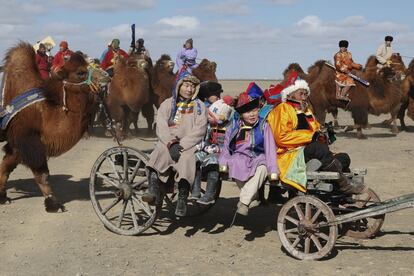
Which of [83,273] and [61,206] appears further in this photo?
[61,206]

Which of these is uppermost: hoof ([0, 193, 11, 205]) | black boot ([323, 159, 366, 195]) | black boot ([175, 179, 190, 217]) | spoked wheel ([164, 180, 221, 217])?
black boot ([323, 159, 366, 195])

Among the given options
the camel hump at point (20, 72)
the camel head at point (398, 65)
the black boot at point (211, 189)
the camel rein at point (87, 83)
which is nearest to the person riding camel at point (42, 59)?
the camel hump at point (20, 72)

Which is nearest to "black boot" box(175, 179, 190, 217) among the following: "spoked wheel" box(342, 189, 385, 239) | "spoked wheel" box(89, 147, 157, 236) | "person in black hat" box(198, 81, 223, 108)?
"spoked wheel" box(89, 147, 157, 236)

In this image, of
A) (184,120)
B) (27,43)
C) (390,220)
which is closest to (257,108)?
(184,120)

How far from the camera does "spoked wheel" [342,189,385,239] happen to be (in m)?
6.05

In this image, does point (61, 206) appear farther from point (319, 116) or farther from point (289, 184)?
point (319, 116)

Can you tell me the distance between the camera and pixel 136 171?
20.9 ft

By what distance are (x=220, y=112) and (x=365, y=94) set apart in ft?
28.7

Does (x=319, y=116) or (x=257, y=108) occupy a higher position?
(x=257, y=108)

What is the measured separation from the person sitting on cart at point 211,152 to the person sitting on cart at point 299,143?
0.71 m

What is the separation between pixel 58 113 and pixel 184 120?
6.71 ft

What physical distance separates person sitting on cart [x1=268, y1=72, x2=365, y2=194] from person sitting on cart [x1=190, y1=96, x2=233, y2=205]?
71cm

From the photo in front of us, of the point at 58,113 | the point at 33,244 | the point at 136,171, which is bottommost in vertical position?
the point at 33,244

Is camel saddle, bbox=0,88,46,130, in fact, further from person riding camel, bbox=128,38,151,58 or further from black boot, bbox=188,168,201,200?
person riding camel, bbox=128,38,151,58
